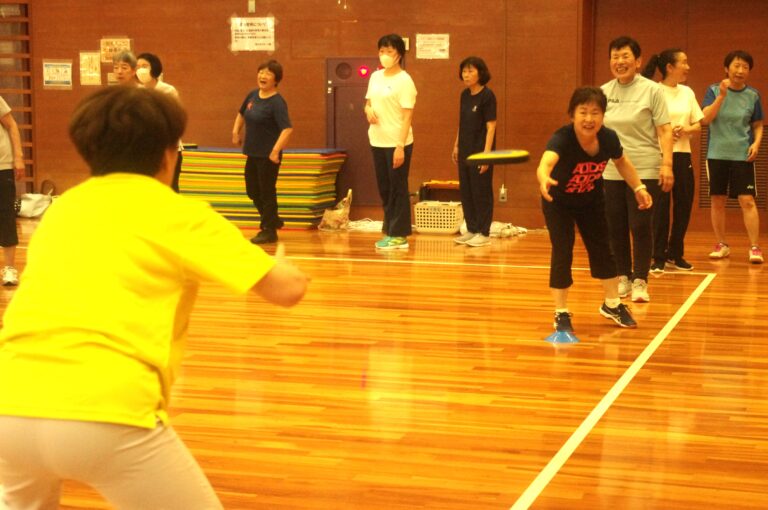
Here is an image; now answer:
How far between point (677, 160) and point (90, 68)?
7.02 meters

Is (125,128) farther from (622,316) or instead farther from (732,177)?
(732,177)

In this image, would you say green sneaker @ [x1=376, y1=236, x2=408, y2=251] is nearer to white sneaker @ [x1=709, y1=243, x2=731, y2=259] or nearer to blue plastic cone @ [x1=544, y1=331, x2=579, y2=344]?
white sneaker @ [x1=709, y1=243, x2=731, y2=259]

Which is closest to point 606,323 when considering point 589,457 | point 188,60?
point 589,457

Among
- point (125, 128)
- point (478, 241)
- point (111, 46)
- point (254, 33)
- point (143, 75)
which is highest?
point (254, 33)

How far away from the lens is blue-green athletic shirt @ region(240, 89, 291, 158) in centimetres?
962

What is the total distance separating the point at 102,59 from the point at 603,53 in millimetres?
5413

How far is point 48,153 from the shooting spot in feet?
41.7

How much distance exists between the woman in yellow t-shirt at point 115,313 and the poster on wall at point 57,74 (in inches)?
433

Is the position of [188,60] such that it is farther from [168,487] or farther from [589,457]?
[168,487]

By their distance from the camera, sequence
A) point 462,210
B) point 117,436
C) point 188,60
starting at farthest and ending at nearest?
1. point 188,60
2. point 462,210
3. point 117,436

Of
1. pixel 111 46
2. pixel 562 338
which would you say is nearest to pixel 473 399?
pixel 562 338

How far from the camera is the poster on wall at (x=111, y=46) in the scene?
40.3 feet

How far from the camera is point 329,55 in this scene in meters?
11.6

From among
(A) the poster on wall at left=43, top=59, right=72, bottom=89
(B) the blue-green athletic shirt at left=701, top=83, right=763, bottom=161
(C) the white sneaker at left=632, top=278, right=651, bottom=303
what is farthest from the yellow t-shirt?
(A) the poster on wall at left=43, top=59, right=72, bottom=89
